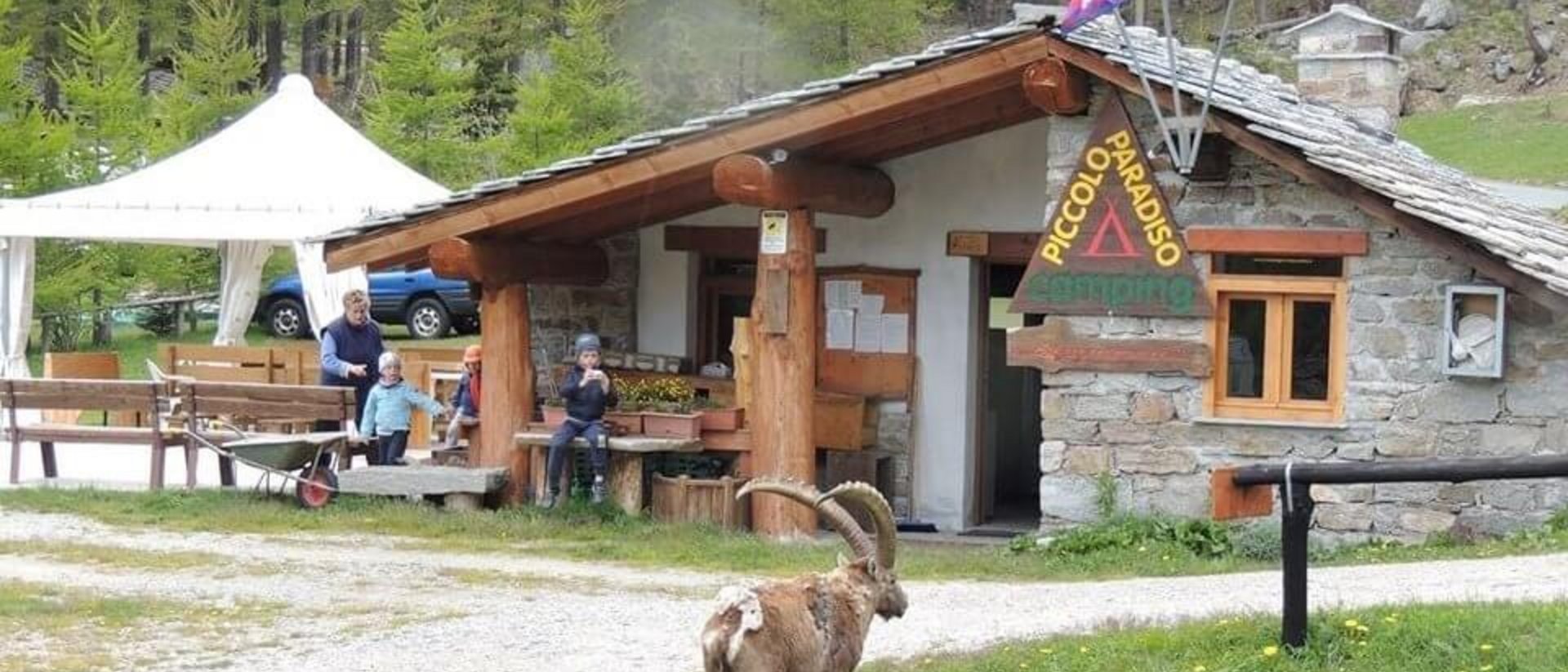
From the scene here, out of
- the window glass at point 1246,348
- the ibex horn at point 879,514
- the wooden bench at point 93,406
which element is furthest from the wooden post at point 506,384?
the ibex horn at point 879,514

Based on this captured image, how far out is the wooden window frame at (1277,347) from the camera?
13.5 m

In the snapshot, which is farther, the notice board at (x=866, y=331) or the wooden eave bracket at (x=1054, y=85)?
the notice board at (x=866, y=331)

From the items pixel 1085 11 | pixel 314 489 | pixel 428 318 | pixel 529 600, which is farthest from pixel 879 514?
pixel 428 318

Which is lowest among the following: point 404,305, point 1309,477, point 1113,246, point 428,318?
point 1309,477

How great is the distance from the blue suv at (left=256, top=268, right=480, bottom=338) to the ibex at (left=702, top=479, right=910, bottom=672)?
24.7m

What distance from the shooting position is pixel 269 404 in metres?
15.9

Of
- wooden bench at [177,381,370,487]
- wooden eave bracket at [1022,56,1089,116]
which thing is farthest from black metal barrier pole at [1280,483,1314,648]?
wooden bench at [177,381,370,487]

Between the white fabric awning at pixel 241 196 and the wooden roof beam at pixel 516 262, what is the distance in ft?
15.2

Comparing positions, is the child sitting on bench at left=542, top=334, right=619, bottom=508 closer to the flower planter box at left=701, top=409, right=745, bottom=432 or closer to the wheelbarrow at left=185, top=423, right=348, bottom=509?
the flower planter box at left=701, top=409, right=745, bottom=432

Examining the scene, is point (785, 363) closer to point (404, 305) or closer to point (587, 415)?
point (587, 415)

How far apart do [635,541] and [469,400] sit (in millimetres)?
2532

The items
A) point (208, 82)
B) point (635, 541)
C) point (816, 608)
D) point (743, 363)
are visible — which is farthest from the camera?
point (208, 82)

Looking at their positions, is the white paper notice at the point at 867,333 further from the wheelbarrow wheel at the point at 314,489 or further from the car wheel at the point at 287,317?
the car wheel at the point at 287,317

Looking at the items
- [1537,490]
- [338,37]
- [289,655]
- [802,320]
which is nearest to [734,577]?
[802,320]
